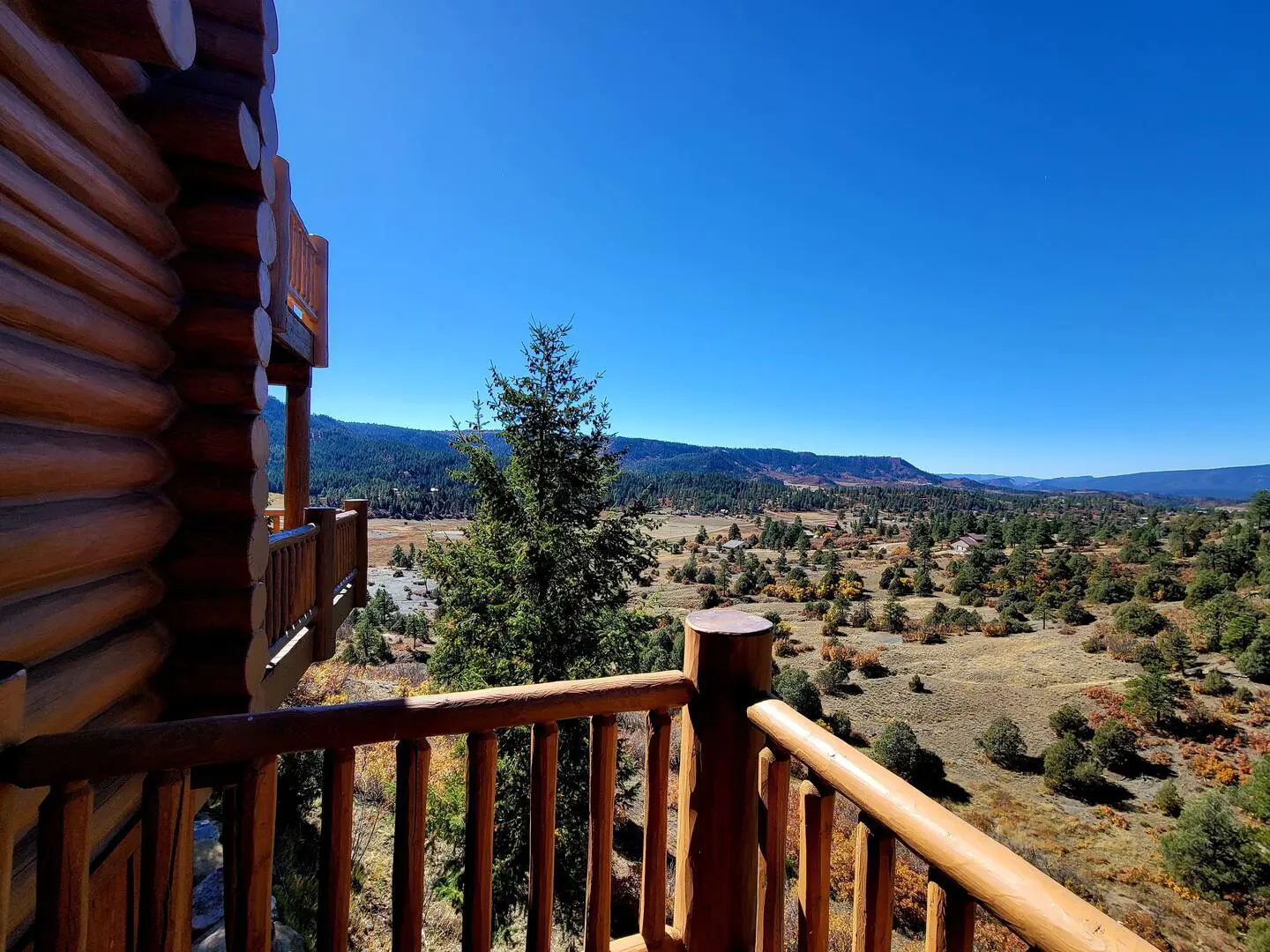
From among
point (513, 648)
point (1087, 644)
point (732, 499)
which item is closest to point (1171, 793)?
point (1087, 644)

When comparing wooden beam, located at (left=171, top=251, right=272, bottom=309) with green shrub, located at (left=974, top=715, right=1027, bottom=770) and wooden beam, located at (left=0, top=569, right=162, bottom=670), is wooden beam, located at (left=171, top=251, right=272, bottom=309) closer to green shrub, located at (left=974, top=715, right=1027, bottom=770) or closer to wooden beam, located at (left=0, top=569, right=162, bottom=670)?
wooden beam, located at (left=0, top=569, right=162, bottom=670)

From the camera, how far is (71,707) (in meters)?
1.62

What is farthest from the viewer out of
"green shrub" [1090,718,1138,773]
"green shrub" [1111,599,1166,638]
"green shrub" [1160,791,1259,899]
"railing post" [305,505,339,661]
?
"green shrub" [1111,599,1166,638]

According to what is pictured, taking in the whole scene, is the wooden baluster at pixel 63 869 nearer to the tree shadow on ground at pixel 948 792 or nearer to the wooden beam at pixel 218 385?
the wooden beam at pixel 218 385

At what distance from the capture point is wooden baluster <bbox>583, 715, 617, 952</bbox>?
1563mm

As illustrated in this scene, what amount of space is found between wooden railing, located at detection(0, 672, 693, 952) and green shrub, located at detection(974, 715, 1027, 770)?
1582cm

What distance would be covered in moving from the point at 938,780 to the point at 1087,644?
12737 millimetres

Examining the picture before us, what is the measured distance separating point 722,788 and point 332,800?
0.99 m

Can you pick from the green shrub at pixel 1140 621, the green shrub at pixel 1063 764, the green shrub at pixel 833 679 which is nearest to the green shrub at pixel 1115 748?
the green shrub at pixel 1063 764

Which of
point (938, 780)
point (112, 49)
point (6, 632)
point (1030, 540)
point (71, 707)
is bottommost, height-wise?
point (938, 780)

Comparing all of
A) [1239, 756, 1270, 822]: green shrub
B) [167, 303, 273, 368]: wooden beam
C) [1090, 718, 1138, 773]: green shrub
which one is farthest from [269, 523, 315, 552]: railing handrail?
[1090, 718, 1138, 773]: green shrub

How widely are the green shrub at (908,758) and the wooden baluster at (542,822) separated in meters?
13.2

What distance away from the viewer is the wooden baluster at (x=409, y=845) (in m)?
1.38

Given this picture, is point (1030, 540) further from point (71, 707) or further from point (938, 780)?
point (71, 707)
